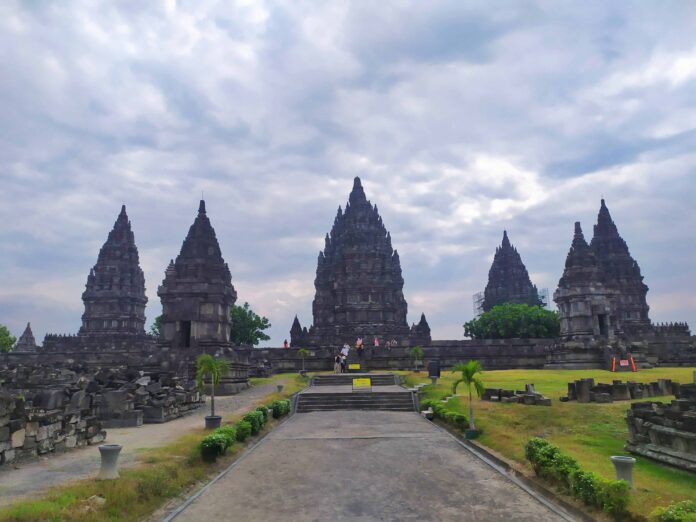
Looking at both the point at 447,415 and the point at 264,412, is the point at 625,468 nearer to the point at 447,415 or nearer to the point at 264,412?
the point at 447,415

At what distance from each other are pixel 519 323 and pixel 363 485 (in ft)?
205

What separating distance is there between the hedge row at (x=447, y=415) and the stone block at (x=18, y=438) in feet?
41.0

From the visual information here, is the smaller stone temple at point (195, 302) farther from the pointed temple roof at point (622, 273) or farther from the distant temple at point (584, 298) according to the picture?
A: the pointed temple roof at point (622, 273)

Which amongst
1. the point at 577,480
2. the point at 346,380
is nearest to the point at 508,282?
the point at 346,380

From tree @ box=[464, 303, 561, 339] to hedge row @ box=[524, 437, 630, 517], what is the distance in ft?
193

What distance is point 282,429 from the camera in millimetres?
18656

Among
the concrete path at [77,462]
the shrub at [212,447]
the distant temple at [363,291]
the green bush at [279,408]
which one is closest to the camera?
the concrete path at [77,462]

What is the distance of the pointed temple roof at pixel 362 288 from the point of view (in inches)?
2509

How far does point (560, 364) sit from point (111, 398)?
3538cm

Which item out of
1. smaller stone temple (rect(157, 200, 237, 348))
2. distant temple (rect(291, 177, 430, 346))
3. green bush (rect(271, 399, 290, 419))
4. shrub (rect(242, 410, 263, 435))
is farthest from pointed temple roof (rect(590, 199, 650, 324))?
shrub (rect(242, 410, 263, 435))

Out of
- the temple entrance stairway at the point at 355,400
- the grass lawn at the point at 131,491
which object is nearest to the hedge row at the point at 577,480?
the grass lawn at the point at 131,491

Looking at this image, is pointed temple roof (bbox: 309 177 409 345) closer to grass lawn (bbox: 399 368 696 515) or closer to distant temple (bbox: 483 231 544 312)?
distant temple (bbox: 483 231 544 312)

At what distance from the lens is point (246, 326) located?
7569 centimetres

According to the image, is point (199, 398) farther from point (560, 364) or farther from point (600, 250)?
point (600, 250)
